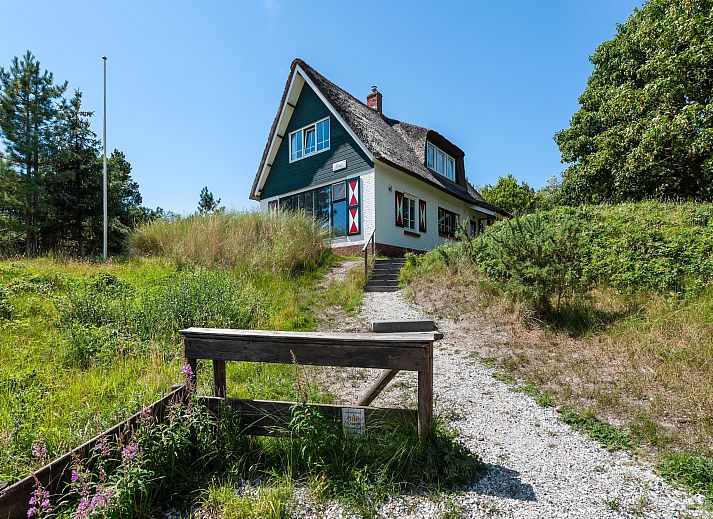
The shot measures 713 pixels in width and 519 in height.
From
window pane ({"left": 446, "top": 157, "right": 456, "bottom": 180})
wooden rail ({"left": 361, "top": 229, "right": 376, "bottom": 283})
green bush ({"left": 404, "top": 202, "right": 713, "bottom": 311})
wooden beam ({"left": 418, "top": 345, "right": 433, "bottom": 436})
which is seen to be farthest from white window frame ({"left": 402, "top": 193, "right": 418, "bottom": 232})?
wooden beam ({"left": 418, "top": 345, "right": 433, "bottom": 436})

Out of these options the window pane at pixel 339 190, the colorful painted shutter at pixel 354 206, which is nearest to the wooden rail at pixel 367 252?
the colorful painted shutter at pixel 354 206

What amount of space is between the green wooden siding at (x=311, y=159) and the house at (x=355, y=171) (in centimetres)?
4

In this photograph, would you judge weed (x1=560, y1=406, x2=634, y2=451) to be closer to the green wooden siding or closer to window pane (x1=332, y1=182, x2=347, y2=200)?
the green wooden siding

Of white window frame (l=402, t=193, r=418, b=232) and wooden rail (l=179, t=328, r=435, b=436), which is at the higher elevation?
white window frame (l=402, t=193, r=418, b=232)

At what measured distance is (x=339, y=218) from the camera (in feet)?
49.3

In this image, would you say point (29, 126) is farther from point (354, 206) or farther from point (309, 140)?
point (354, 206)

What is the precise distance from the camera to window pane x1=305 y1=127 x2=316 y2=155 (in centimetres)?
1597

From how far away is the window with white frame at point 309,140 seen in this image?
15.4 m

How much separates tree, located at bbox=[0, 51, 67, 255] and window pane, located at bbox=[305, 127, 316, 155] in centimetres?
1275

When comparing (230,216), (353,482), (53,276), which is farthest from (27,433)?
(230,216)

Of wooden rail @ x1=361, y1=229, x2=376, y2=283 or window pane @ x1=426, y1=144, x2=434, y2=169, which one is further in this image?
window pane @ x1=426, y1=144, x2=434, y2=169

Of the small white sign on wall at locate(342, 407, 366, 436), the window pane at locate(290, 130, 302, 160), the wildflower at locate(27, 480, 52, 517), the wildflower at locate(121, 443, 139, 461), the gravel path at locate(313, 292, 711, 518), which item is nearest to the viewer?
the wildflower at locate(27, 480, 52, 517)

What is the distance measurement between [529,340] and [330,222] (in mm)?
10555

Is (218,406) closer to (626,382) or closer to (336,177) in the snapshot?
(626,382)
